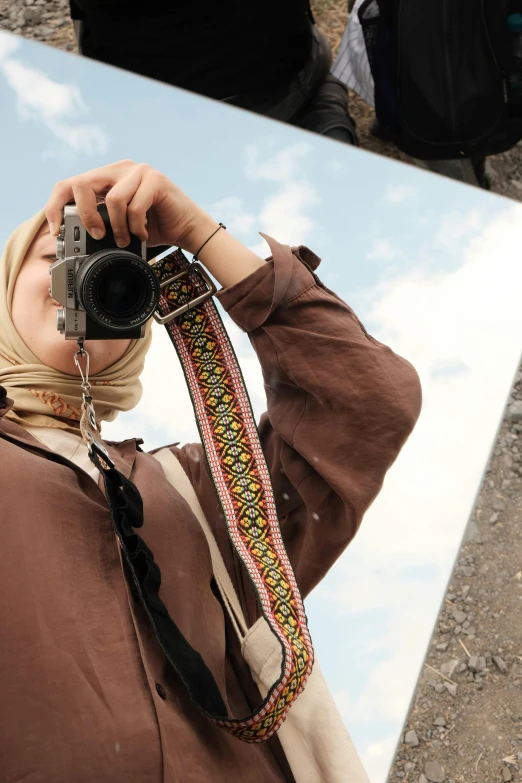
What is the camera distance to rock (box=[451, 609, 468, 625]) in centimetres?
72

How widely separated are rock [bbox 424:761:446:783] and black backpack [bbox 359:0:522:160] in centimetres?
71

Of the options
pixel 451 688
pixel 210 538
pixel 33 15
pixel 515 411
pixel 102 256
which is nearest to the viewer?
pixel 102 256

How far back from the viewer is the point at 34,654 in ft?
1.40

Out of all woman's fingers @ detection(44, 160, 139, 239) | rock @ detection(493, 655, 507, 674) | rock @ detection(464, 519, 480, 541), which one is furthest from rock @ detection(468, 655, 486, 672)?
woman's fingers @ detection(44, 160, 139, 239)

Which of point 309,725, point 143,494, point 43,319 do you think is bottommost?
point 309,725

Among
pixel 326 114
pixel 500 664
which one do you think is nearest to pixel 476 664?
pixel 500 664

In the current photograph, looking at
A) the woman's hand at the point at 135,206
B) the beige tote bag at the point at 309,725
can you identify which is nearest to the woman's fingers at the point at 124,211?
the woman's hand at the point at 135,206

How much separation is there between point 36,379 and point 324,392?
20 centimetres

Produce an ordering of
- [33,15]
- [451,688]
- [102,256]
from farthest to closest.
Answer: [33,15] → [451,688] → [102,256]

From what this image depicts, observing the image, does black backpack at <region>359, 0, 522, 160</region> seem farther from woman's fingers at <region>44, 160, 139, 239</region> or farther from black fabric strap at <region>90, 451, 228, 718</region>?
black fabric strap at <region>90, 451, 228, 718</region>

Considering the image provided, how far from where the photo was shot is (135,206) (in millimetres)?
490

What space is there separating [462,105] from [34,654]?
2.71 ft

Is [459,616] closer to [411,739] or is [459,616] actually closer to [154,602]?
[411,739]

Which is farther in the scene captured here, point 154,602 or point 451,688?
point 451,688
